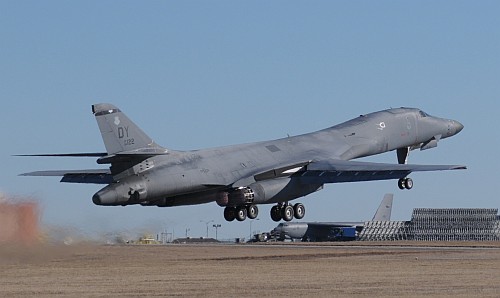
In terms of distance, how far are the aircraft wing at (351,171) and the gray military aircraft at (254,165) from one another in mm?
53

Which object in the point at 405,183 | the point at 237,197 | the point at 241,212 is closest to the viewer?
the point at 237,197

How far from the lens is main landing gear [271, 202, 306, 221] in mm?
60594

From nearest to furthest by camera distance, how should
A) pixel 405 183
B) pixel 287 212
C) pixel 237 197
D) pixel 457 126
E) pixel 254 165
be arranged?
pixel 237 197 → pixel 254 165 → pixel 287 212 → pixel 405 183 → pixel 457 126

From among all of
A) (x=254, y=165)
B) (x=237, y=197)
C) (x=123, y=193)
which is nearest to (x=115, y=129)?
(x=123, y=193)

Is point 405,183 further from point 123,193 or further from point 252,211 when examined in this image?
point 123,193

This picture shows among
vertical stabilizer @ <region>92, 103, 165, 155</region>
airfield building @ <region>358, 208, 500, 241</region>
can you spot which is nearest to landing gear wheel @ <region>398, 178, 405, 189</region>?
vertical stabilizer @ <region>92, 103, 165, 155</region>

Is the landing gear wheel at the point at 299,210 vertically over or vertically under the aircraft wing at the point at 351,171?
under

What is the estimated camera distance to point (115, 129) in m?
50.1

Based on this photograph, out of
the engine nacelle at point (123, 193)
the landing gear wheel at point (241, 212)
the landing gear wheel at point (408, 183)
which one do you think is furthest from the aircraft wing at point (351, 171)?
the engine nacelle at point (123, 193)

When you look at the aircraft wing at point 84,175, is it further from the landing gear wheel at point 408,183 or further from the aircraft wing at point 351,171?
the landing gear wheel at point 408,183

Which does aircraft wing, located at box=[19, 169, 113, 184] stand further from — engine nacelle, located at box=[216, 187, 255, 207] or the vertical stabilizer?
the vertical stabilizer

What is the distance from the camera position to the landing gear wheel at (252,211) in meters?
58.7

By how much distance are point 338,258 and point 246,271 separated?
11.6m

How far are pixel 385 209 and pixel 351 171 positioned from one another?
93423 millimetres
